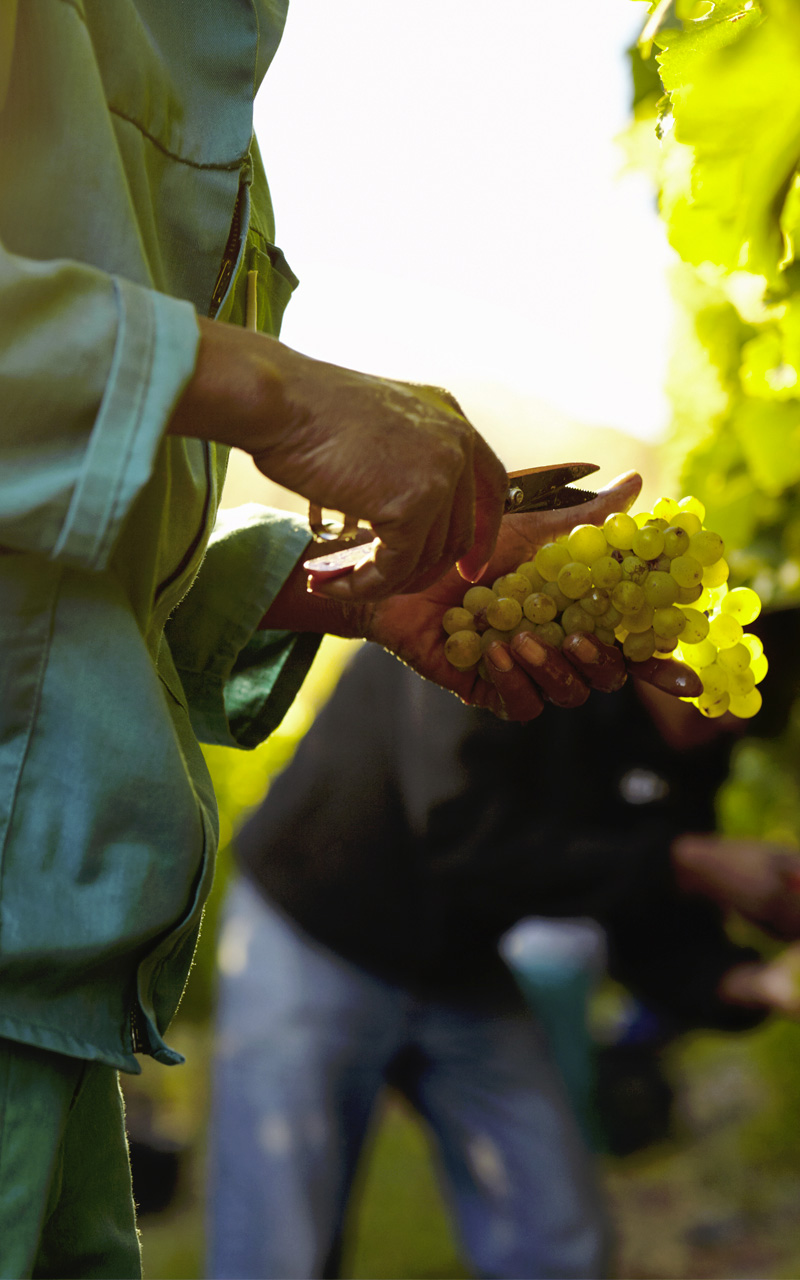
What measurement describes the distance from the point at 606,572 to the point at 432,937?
1396 mm

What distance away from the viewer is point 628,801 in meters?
2.45

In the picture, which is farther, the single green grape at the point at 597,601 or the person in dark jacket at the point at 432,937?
the person in dark jacket at the point at 432,937

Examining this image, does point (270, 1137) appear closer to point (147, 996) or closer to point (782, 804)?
point (147, 996)

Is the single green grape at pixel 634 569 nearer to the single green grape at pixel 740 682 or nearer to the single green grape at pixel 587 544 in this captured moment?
the single green grape at pixel 587 544

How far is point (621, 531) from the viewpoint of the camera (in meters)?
1.04

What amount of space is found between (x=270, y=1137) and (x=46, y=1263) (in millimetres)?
1397

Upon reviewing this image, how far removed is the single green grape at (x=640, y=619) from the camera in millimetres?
1043

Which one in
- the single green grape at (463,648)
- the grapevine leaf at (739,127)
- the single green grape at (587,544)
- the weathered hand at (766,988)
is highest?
the grapevine leaf at (739,127)

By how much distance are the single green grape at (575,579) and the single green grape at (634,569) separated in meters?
0.04

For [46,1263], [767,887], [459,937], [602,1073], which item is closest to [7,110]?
[46,1263]

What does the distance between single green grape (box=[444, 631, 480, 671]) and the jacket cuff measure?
1.65ft

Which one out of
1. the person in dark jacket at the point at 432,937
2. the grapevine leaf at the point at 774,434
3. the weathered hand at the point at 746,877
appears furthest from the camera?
the weathered hand at the point at 746,877

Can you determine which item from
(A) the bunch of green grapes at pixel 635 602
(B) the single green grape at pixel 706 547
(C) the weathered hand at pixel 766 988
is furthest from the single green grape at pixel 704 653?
(C) the weathered hand at pixel 766 988

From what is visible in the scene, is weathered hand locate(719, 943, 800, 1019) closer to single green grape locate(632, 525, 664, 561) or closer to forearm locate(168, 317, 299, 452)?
single green grape locate(632, 525, 664, 561)
